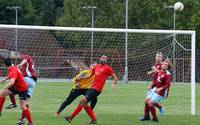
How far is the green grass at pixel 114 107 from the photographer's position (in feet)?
57.8

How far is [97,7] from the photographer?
216ft

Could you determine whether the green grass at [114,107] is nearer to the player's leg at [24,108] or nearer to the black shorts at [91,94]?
the black shorts at [91,94]

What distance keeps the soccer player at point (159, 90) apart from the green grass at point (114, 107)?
0.35m

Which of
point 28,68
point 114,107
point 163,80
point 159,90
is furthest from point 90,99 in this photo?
point 114,107

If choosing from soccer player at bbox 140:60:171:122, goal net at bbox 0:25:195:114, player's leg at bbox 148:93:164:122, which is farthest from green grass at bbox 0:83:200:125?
soccer player at bbox 140:60:171:122

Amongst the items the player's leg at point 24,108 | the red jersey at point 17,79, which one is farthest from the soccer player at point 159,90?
the red jersey at point 17,79

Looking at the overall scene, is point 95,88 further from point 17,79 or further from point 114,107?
point 114,107

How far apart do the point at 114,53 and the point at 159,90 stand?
1194 cm

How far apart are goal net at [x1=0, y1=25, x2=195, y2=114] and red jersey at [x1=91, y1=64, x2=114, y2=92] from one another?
7.65 m

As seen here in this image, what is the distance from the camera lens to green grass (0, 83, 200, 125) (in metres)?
17.6

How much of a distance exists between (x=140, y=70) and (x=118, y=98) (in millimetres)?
2669

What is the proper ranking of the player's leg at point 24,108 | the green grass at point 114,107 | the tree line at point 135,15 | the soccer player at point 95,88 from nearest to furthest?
the player's leg at point 24,108, the soccer player at point 95,88, the green grass at point 114,107, the tree line at point 135,15

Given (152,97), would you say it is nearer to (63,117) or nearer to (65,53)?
(63,117)

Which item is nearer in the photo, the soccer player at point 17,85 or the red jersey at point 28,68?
the soccer player at point 17,85
